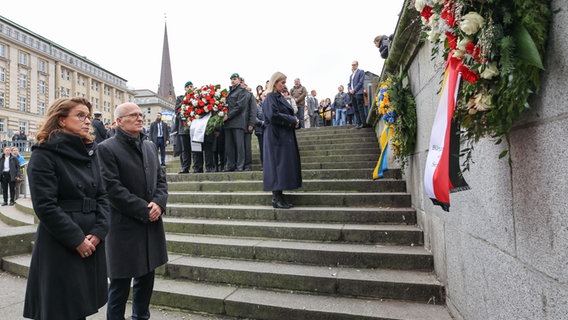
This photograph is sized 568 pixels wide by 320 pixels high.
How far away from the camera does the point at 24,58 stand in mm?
49156

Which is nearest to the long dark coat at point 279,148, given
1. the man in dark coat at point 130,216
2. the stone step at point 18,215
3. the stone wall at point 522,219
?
the man in dark coat at point 130,216

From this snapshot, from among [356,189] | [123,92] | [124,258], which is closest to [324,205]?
[356,189]

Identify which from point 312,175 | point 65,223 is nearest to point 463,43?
point 65,223

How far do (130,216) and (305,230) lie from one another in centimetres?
227

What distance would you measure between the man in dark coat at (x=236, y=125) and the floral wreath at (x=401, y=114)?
3805 millimetres

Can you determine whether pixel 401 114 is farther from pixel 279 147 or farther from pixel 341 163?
pixel 341 163

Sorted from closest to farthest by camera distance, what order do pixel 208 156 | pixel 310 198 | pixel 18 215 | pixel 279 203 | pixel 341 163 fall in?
1. pixel 279 203
2. pixel 310 198
3. pixel 341 163
4. pixel 208 156
5. pixel 18 215

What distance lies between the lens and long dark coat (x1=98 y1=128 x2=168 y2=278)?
2762 mm

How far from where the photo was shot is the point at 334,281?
347cm

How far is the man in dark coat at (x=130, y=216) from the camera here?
9.08 ft

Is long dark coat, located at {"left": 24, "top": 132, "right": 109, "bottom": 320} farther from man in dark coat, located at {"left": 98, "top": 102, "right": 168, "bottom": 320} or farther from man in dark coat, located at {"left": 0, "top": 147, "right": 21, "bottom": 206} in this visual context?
man in dark coat, located at {"left": 0, "top": 147, "right": 21, "bottom": 206}

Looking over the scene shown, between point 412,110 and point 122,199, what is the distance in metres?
3.23

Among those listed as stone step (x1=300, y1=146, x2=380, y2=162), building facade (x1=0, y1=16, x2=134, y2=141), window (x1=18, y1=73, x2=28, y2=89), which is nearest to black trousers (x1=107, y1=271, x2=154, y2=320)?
stone step (x1=300, y1=146, x2=380, y2=162)

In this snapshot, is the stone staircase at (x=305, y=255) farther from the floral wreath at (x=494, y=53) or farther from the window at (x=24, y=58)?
the window at (x=24, y=58)
